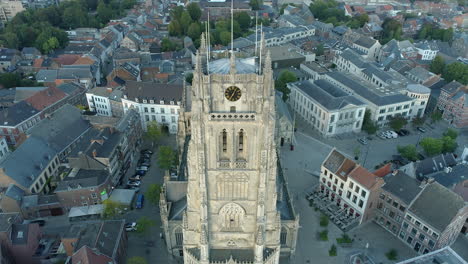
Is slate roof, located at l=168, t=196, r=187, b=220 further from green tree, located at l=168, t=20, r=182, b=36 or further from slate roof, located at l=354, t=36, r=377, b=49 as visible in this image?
green tree, located at l=168, t=20, r=182, b=36

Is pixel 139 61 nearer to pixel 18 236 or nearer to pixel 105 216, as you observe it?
pixel 105 216

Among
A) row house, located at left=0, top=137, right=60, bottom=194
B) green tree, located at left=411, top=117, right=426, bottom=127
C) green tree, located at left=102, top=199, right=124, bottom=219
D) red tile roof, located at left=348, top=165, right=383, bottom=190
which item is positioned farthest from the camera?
green tree, located at left=411, top=117, right=426, bottom=127

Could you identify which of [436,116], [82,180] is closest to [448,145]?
[436,116]

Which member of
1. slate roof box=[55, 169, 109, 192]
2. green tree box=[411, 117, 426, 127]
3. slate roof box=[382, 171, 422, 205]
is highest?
slate roof box=[382, 171, 422, 205]

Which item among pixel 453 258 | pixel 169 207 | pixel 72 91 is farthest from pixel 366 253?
pixel 72 91

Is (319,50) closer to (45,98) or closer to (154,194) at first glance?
(45,98)

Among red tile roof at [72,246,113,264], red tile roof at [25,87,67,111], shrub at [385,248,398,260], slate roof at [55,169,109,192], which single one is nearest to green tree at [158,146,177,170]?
slate roof at [55,169,109,192]
